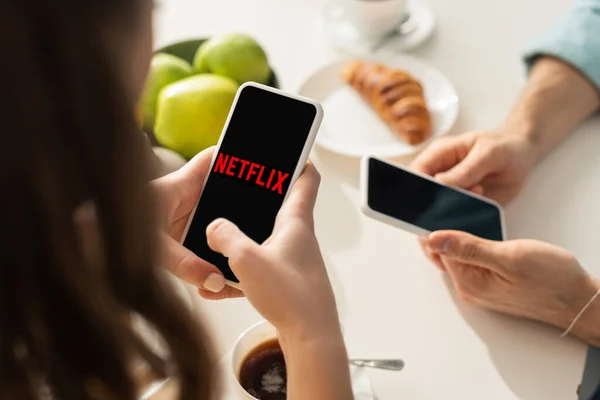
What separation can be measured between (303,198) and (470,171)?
295 millimetres

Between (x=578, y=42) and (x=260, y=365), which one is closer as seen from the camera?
(x=260, y=365)

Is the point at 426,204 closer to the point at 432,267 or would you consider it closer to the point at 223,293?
the point at 432,267

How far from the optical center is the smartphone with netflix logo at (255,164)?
636 millimetres

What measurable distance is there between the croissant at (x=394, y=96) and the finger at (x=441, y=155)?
6 centimetres

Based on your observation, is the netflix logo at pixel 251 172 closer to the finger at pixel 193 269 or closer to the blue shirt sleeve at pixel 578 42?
the finger at pixel 193 269

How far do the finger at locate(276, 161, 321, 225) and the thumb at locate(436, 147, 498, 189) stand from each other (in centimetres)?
24

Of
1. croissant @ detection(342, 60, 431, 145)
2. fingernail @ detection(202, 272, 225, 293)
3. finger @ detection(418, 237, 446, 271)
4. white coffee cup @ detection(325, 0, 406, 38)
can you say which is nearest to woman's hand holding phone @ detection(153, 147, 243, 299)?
fingernail @ detection(202, 272, 225, 293)

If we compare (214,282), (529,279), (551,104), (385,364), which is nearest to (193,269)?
(214,282)

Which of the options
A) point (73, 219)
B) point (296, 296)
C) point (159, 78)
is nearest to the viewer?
point (73, 219)

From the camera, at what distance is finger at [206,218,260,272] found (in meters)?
0.54

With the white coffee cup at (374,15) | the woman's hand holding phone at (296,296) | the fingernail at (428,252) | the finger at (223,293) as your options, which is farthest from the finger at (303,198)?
the white coffee cup at (374,15)

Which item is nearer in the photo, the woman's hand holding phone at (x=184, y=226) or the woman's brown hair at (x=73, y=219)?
the woman's brown hair at (x=73, y=219)

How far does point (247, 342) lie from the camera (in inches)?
25.6

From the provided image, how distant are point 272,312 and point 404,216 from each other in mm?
238
